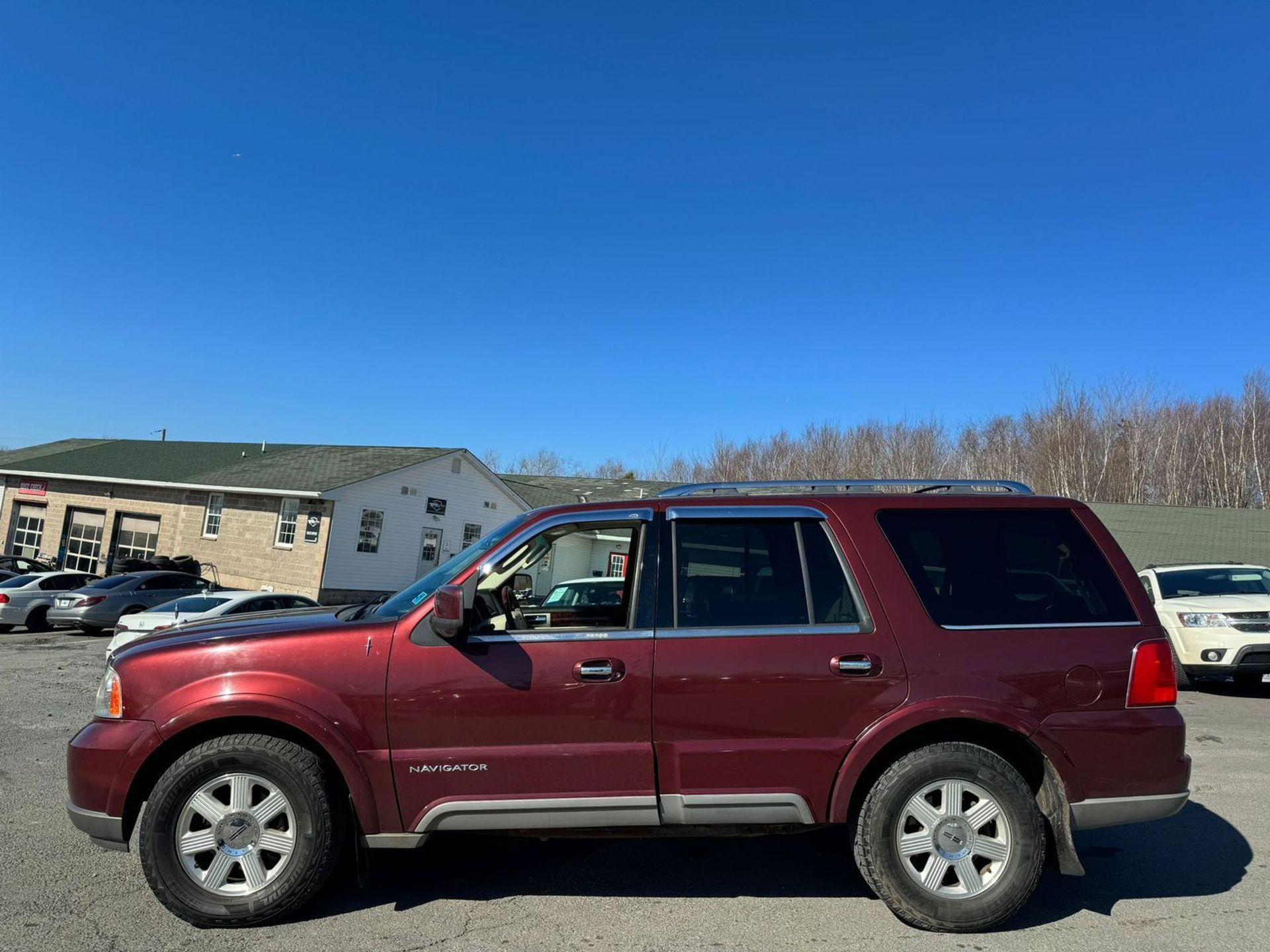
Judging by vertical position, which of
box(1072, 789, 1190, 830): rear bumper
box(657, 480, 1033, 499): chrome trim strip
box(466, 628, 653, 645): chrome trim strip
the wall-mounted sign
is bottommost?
box(1072, 789, 1190, 830): rear bumper

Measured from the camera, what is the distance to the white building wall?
26.6 meters

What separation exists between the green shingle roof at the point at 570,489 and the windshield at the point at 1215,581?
22.6m

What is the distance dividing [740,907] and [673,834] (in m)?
0.52

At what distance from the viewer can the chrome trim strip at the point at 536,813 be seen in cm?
372

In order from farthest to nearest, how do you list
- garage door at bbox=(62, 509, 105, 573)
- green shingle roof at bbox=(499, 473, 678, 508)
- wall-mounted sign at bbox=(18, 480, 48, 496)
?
green shingle roof at bbox=(499, 473, 678, 508)
wall-mounted sign at bbox=(18, 480, 48, 496)
garage door at bbox=(62, 509, 105, 573)

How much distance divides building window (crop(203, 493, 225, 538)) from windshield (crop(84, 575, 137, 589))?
8.88 metres

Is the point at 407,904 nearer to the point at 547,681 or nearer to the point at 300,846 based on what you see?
the point at 300,846

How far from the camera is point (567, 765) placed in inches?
147

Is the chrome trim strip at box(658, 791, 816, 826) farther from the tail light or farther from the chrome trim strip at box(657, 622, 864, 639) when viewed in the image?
the tail light

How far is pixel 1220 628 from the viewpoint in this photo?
34.1 feet

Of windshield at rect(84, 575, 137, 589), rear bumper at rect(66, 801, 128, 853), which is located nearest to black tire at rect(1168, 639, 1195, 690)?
rear bumper at rect(66, 801, 128, 853)

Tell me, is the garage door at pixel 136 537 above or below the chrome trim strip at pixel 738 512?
above

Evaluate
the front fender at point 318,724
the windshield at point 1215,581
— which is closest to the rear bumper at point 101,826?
the front fender at point 318,724

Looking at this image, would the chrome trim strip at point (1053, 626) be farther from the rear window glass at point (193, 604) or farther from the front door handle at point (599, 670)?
the rear window glass at point (193, 604)
